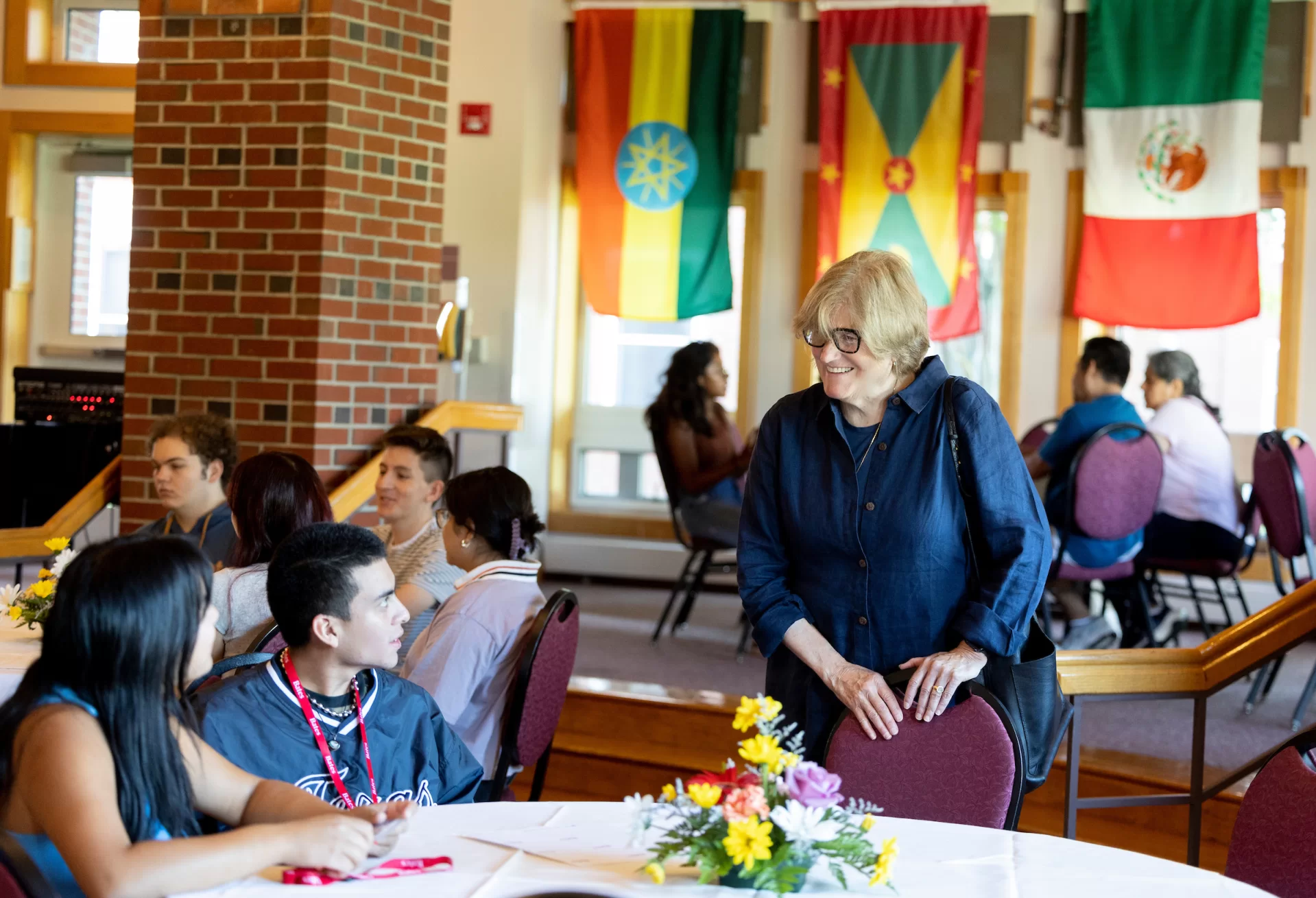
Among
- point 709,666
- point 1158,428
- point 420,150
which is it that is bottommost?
point 709,666

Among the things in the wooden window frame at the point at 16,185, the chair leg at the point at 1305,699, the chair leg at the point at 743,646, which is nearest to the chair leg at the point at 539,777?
the chair leg at the point at 743,646

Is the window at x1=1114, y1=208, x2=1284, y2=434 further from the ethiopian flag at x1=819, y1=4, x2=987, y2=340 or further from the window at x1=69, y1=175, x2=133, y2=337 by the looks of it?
the window at x1=69, y1=175, x2=133, y2=337

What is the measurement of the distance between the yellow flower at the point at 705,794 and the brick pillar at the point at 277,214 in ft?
9.20

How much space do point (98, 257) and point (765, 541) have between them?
653cm

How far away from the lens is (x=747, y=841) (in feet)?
4.40

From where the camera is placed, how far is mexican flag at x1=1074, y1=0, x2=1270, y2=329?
20.0 ft

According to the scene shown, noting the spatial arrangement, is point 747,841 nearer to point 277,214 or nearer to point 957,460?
point 957,460

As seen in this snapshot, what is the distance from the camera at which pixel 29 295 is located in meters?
7.66

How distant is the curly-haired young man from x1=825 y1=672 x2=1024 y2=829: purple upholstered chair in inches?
75.0

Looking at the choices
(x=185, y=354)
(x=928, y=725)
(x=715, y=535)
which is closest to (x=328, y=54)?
(x=185, y=354)

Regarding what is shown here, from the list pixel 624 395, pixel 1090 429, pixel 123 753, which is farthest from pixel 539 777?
pixel 624 395

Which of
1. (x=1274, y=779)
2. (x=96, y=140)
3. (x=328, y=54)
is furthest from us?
(x=96, y=140)

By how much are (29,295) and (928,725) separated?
277 inches

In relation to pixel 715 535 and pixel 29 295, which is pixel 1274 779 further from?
pixel 29 295
